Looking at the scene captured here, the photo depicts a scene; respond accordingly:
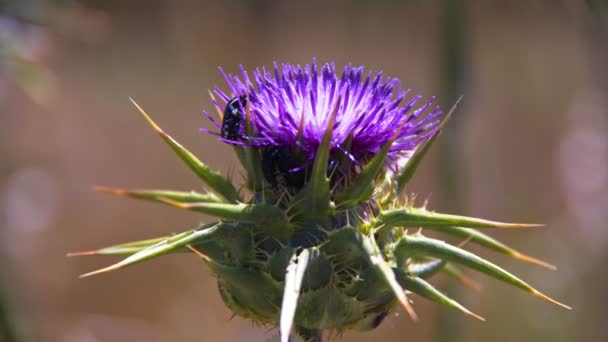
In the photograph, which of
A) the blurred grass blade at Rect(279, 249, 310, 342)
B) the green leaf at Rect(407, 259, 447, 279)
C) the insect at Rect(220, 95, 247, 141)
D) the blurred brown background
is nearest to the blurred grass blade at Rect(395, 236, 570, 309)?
the green leaf at Rect(407, 259, 447, 279)

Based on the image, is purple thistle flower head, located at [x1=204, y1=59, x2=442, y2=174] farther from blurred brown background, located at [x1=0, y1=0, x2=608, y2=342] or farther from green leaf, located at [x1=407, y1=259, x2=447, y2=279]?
blurred brown background, located at [x1=0, y1=0, x2=608, y2=342]

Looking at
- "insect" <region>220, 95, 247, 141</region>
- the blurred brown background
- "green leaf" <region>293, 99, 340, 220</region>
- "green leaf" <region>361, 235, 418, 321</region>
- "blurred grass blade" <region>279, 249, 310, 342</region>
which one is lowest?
the blurred brown background

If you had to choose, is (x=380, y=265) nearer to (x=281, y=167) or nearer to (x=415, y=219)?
(x=415, y=219)

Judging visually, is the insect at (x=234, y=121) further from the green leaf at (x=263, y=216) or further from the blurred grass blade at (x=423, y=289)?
the blurred grass blade at (x=423, y=289)

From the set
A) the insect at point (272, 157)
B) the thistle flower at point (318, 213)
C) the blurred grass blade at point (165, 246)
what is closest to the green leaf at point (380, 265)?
the thistle flower at point (318, 213)

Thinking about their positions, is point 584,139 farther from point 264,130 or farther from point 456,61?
point 264,130

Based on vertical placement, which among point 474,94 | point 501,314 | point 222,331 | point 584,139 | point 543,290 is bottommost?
point 222,331

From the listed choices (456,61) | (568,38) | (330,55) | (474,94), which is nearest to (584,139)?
(474,94)
